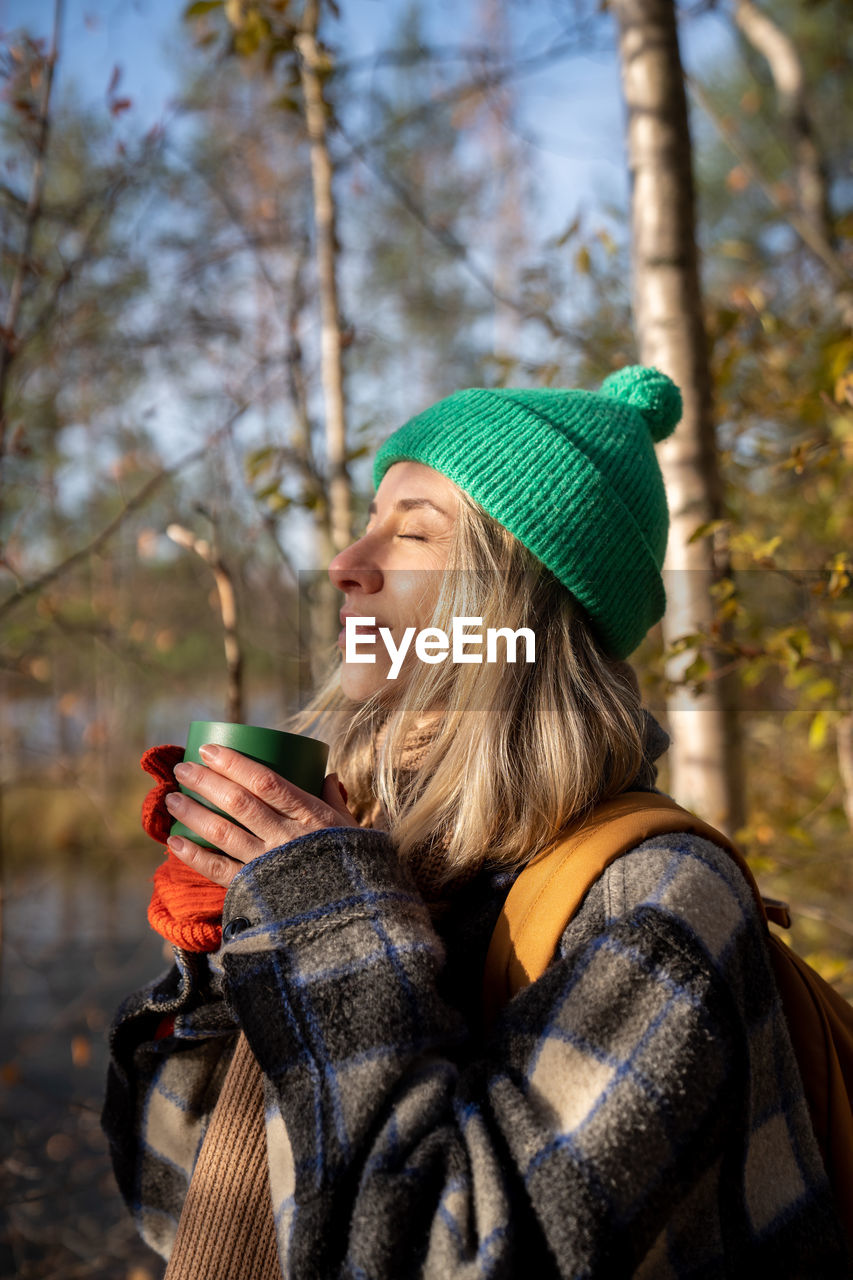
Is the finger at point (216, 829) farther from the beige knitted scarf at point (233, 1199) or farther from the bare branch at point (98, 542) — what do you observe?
the bare branch at point (98, 542)

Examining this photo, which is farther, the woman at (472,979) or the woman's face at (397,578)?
the woman's face at (397,578)

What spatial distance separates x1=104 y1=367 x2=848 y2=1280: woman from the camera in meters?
0.89

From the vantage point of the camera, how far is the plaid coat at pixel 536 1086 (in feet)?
2.83

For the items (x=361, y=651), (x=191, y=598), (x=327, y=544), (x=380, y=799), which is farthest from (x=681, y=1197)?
(x=191, y=598)

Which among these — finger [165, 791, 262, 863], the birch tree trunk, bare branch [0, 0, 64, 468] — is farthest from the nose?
bare branch [0, 0, 64, 468]

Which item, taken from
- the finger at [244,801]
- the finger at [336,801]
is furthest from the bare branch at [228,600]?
the finger at [244,801]

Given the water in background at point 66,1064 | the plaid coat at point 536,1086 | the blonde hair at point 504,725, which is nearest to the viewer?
the plaid coat at point 536,1086

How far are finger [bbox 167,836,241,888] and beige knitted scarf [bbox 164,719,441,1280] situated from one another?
0.73 ft

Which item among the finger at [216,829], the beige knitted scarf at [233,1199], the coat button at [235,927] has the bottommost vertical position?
the beige knitted scarf at [233,1199]

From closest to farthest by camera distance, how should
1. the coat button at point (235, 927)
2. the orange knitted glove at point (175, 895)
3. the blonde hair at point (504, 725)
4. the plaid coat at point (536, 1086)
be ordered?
the plaid coat at point (536, 1086) < the coat button at point (235, 927) < the orange knitted glove at point (175, 895) < the blonde hair at point (504, 725)

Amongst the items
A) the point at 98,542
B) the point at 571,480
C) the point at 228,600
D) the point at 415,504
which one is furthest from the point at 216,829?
the point at 98,542

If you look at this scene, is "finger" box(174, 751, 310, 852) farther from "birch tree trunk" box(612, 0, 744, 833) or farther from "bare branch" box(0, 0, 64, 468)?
"bare branch" box(0, 0, 64, 468)

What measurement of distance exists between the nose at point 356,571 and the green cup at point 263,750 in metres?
0.32

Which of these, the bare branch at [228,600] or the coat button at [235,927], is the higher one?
the bare branch at [228,600]
